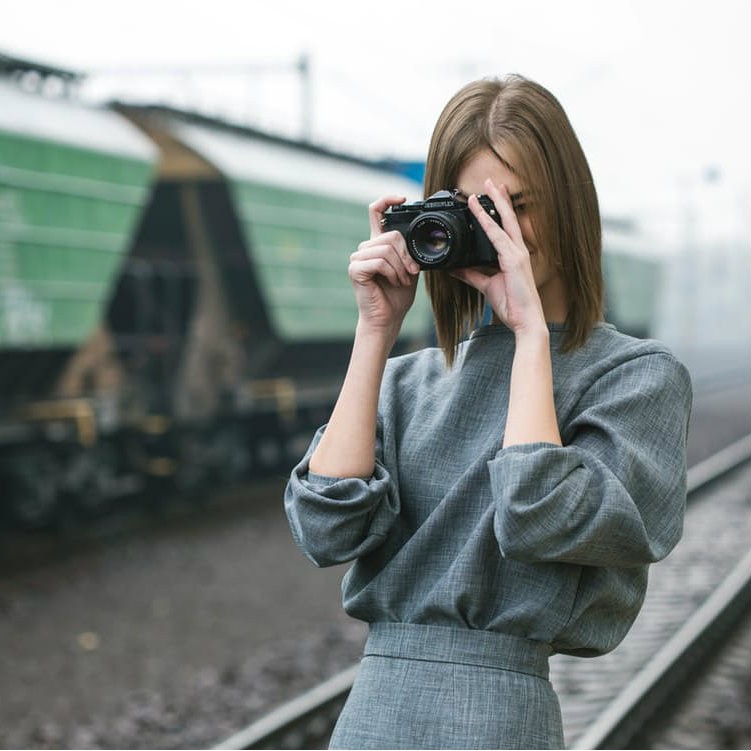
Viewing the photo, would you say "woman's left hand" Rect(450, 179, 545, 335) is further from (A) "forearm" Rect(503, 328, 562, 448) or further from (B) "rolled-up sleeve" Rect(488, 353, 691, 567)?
(B) "rolled-up sleeve" Rect(488, 353, 691, 567)

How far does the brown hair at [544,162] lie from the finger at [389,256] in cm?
11

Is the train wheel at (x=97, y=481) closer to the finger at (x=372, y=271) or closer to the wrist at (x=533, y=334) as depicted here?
the finger at (x=372, y=271)

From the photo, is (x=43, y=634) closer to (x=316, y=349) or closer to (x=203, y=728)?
(x=203, y=728)

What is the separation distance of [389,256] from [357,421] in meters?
0.23

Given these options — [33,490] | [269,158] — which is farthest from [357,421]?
[269,158]

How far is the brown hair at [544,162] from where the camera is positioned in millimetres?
1496

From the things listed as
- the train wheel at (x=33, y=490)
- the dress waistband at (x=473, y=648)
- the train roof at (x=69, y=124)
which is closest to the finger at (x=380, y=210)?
the dress waistband at (x=473, y=648)

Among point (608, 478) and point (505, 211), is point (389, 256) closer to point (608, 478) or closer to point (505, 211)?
point (505, 211)

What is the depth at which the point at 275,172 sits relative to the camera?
11859 mm

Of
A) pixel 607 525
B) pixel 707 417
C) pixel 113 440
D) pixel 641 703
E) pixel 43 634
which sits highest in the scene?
pixel 607 525

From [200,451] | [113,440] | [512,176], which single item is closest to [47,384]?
[113,440]

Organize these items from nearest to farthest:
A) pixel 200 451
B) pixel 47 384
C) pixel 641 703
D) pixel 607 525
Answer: pixel 607 525 → pixel 641 703 → pixel 47 384 → pixel 200 451

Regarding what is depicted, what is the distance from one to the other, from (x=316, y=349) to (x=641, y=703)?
344 inches

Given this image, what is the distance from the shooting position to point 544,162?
1.49 meters
